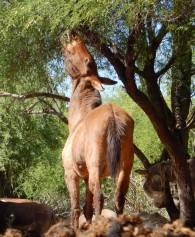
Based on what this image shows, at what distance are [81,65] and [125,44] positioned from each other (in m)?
3.21

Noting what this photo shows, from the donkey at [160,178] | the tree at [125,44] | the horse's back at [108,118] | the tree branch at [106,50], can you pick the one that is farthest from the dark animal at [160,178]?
the horse's back at [108,118]

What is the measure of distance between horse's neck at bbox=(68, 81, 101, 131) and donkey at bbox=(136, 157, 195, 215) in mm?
4992

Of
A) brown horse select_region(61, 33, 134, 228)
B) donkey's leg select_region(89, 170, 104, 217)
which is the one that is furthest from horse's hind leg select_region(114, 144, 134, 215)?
donkey's leg select_region(89, 170, 104, 217)

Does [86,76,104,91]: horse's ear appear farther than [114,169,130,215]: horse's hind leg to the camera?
Yes

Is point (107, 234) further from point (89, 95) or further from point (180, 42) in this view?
point (180, 42)

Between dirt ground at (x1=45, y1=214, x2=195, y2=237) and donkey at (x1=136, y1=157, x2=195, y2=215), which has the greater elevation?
donkey at (x1=136, y1=157, x2=195, y2=215)

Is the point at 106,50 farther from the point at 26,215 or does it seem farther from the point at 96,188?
the point at 96,188

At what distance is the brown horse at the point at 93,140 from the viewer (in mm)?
7141

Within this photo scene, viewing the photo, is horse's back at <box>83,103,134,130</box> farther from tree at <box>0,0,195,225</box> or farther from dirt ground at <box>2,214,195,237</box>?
dirt ground at <box>2,214,195,237</box>

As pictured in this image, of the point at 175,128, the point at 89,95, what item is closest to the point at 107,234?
the point at 89,95

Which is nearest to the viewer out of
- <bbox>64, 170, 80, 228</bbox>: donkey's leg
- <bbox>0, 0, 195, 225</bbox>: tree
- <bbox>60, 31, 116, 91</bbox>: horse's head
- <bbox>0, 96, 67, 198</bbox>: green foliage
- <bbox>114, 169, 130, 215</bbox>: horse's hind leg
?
<bbox>114, 169, 130, 215</bbox>: horse's hind leg

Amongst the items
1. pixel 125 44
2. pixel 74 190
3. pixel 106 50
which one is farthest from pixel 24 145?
pixel 74 190

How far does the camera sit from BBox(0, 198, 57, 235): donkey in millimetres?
12595

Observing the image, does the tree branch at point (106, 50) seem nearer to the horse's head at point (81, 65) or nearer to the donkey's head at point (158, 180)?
the horse's head at point (81, 65)
